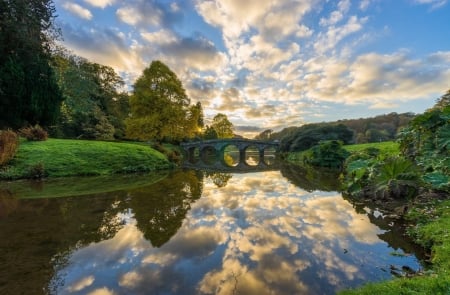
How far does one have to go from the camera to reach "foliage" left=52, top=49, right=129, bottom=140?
2422 cm

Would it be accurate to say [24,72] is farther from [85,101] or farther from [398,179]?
[398,179]

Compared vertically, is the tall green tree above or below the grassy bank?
above

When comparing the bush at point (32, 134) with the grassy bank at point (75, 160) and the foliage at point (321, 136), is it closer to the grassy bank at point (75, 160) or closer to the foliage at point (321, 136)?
the grassy bank at point (75, 160)

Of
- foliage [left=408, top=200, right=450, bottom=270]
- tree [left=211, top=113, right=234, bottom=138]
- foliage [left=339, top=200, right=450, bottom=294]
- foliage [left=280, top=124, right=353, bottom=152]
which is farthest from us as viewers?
tree [left=211, top=113, right=234, bottom=138]

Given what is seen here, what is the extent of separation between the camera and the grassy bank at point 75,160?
12.7 m

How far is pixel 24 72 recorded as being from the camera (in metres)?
17.5

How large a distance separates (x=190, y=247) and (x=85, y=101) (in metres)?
26.3

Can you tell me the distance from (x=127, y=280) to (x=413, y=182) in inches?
325

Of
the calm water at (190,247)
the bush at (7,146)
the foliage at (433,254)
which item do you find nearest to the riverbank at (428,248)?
the foliage at (433,254)

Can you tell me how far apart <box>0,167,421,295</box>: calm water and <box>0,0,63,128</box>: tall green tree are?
12535mm

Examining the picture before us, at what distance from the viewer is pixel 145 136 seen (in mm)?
28703

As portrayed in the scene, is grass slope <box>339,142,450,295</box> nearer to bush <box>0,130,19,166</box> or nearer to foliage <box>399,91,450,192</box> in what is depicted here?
Answer: foliage <box>399,91,450,192</box>

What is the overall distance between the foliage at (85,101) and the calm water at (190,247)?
64.0 ft

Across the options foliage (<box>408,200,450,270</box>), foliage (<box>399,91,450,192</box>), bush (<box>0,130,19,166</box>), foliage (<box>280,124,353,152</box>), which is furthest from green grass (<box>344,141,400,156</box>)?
bush (<box>0,130,19,166</box>)
